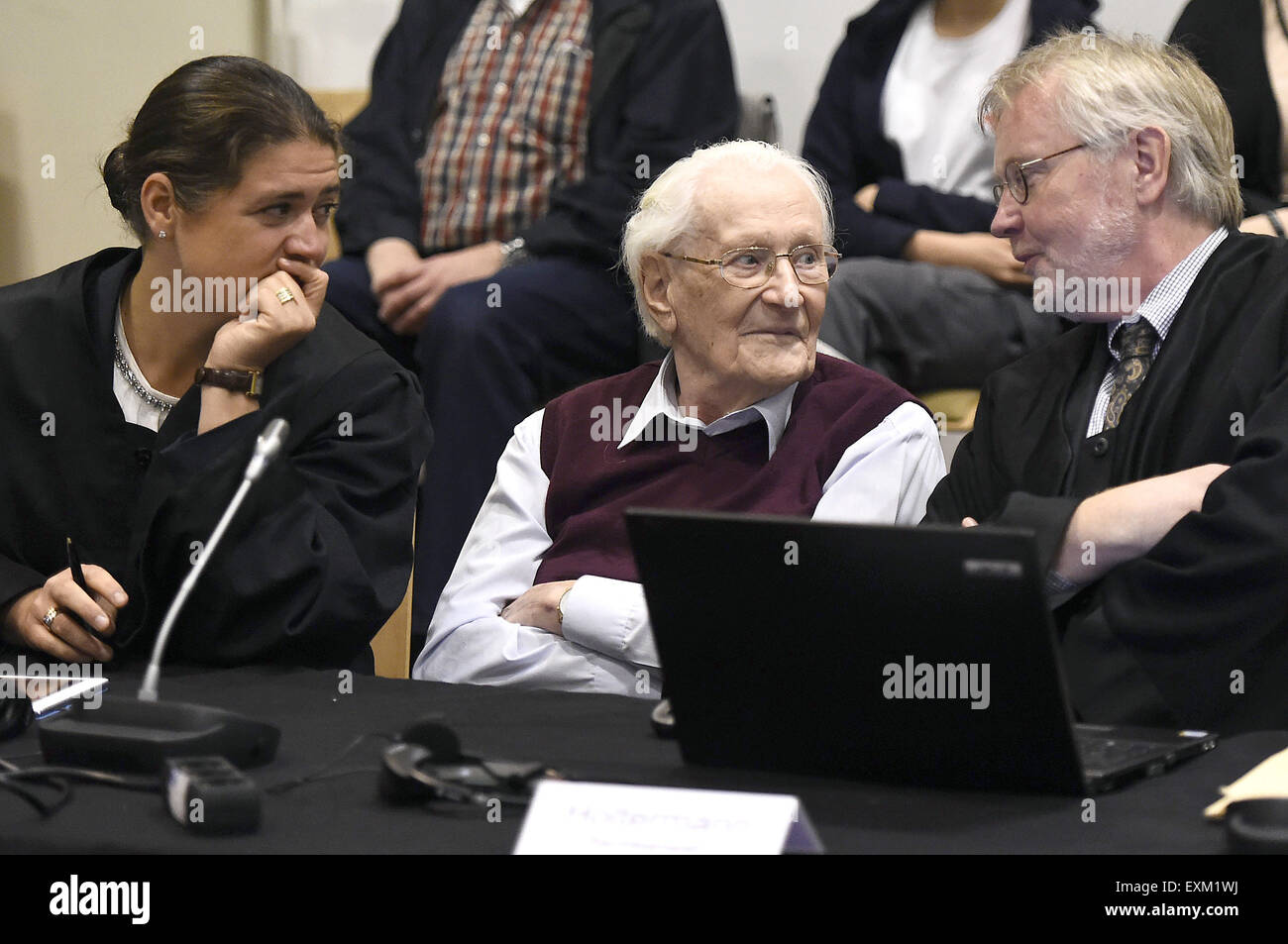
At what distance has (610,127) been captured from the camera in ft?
11.1

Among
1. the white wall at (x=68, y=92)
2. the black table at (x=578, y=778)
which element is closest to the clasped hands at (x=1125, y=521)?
the black table at (x=578, y=778)

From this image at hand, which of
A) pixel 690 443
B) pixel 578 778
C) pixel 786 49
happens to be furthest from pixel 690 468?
pixel 786 49

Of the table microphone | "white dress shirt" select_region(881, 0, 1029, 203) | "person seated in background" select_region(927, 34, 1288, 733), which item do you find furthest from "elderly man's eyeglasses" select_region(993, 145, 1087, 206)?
the table microphone

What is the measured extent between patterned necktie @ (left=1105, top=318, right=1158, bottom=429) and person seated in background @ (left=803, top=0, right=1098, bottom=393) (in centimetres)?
100

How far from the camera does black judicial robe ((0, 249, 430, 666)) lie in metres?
1.86

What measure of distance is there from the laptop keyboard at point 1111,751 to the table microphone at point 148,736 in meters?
0.68

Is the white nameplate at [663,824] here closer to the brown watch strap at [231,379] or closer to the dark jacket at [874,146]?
the brown watch strap at [231,379]

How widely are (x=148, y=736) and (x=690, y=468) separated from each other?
39.4 inches

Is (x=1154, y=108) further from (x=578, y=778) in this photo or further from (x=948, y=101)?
(x=948, y=101)

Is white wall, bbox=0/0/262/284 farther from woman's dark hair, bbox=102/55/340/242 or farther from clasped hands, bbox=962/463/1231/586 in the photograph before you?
clasped hands, bbox=962/463/1231/586

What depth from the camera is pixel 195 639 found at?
1.83 meters

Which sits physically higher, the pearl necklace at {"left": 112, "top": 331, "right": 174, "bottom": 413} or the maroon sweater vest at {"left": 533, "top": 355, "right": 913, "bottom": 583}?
the pearl necklace at {"left": 112, "top": 331, "right": 174, "bottom": 413}

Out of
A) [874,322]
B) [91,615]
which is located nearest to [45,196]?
[874,322]
